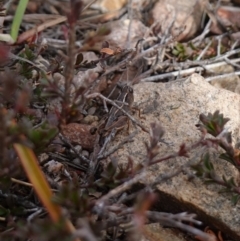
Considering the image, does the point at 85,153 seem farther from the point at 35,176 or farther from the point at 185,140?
the point at 35,176

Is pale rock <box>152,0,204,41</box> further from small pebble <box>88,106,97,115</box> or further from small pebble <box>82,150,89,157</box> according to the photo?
small pebble <box>82,150,89,157</box>

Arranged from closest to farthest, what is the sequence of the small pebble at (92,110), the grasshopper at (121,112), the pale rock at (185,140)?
the pale rock at (185,140) → the grasshopper at (121,112) → the small pebble at (92,110)

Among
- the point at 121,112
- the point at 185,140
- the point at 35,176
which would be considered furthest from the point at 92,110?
the point at 35,176

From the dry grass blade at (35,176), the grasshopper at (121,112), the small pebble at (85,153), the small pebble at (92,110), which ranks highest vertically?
the dry grass blade at (35,176)

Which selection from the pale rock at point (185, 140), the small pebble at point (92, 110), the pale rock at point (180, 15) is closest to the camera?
the pale rock at point (185, 140)

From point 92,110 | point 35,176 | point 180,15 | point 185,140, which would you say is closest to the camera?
point 35,176

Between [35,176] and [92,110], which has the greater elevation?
[35,176]

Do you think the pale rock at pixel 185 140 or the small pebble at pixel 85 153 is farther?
the small pebble at pixel 85 153

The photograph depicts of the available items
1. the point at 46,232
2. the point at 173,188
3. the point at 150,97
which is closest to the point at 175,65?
the point at 150,97

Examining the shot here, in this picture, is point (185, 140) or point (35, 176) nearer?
point (35, 176)

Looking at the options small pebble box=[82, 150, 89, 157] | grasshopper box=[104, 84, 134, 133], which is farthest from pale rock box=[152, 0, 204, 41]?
small pebble box=[82, 150, 89, 157]

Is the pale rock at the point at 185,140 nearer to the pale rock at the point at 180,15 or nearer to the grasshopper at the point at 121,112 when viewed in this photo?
the grasshopper at the point at 121,112

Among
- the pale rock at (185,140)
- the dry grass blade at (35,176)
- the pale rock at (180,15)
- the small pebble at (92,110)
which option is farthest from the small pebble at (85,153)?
the pale rock at (180,15)
